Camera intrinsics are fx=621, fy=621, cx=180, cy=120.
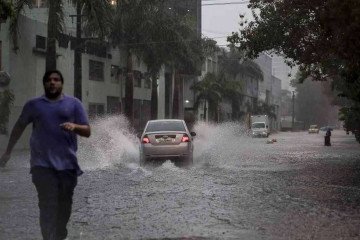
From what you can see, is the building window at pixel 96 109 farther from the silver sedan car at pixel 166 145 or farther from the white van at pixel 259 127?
the white van at pixel 259 127

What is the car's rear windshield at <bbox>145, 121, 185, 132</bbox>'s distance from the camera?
65.5ft

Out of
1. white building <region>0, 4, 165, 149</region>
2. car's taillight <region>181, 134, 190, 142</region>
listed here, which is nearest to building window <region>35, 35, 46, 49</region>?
white building <region>0, 4, 165, 149</region>

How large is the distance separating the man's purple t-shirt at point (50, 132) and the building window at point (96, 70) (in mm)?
36916

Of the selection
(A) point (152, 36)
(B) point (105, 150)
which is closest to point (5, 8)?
(B) point (105, 150)

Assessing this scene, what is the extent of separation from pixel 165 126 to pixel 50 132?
1438 cm

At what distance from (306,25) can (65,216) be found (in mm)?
17099

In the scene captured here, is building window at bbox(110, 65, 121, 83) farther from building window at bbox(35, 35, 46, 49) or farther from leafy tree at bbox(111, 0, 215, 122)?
building window at bbox(35, 35, 46, 49)

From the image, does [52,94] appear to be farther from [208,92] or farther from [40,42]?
[208,92]

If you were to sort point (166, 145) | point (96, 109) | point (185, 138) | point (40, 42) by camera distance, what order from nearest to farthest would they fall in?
point (166, 145)
point (185, 138)
point (40, 42)
point (96, 109)

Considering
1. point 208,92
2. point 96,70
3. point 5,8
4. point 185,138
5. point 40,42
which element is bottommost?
point 185,138

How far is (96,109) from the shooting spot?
4353cm

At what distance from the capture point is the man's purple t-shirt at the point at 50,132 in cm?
584

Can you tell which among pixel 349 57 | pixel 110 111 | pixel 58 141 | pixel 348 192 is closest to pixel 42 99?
pixel 58 141

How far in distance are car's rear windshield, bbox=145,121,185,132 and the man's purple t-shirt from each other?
45.8ft
